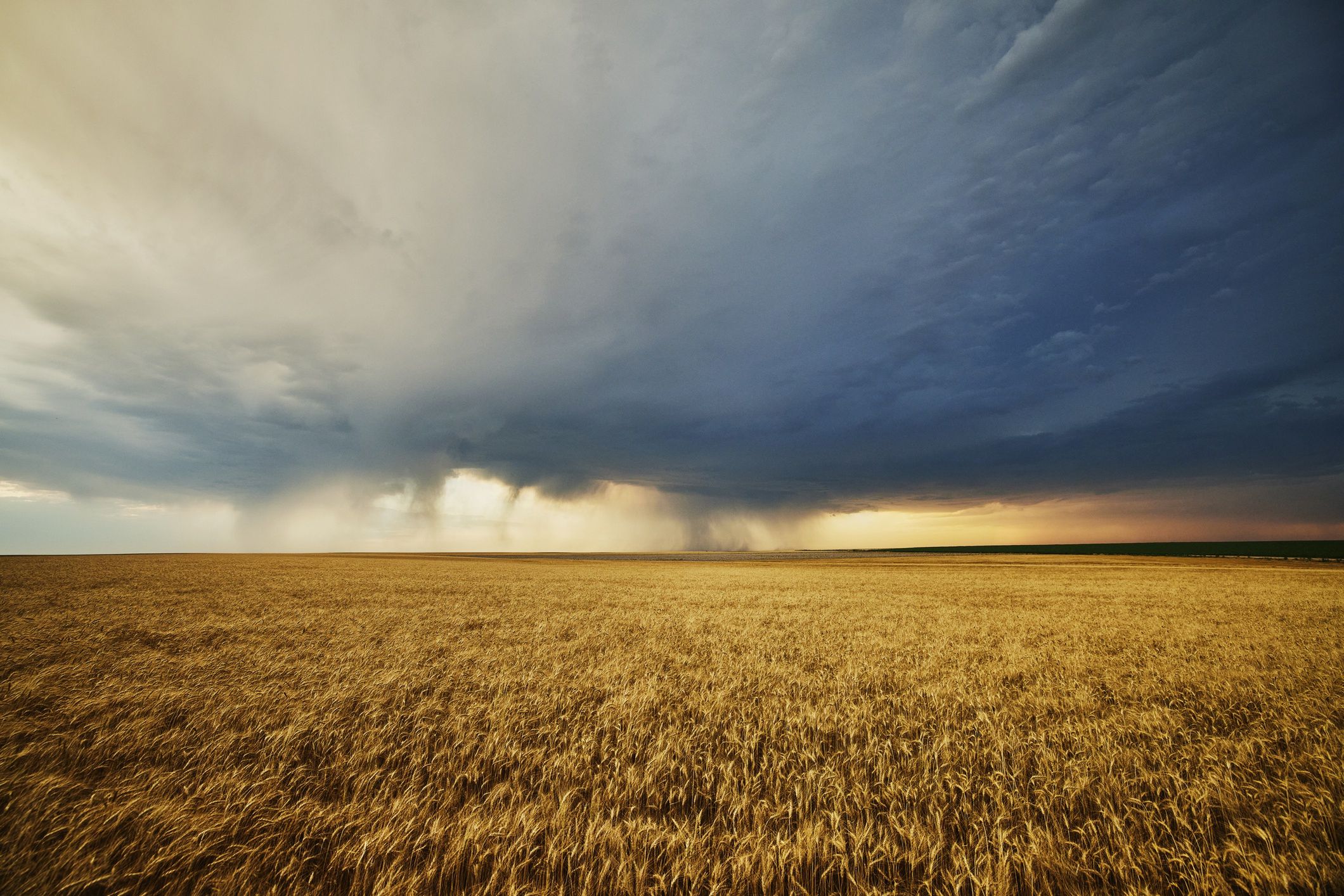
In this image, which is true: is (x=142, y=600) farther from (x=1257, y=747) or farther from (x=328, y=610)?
(x=1257, y=747)

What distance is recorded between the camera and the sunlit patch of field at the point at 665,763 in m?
4.11

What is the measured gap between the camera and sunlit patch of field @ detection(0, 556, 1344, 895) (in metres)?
4.11

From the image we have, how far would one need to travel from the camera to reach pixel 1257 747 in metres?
6.83

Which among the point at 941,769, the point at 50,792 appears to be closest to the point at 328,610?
the point at 50,792

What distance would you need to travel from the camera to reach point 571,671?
10.7 m

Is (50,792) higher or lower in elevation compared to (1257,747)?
higher

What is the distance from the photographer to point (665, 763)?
5.89m

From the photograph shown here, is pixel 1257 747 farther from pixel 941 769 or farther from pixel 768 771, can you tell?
pixel 768 771

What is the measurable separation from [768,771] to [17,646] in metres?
19.5

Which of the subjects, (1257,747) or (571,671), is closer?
(1257,747)

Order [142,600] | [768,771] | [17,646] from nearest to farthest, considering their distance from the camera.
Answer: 1. [768,771]
2. [17,646]
3. [142,600]

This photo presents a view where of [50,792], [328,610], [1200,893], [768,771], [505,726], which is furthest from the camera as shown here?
[328,610]

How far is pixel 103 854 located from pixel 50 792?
6.44ft

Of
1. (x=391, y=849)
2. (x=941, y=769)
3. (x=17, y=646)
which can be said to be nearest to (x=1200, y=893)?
(x=941, y=769)
